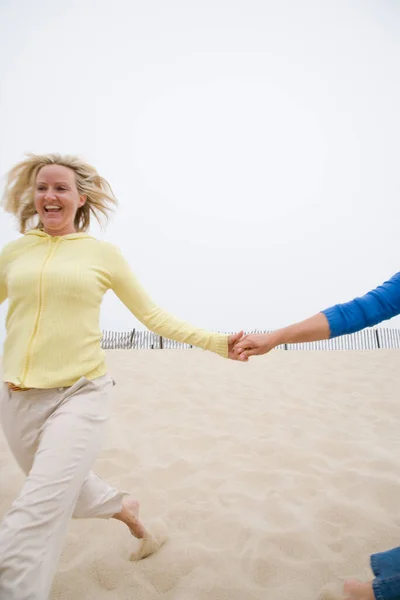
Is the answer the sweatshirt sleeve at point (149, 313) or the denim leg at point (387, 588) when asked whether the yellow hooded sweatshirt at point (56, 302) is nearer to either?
the sweatshirt sleeve at point (149, 313)

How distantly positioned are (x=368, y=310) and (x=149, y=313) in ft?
3.78

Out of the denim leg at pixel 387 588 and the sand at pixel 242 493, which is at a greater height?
the denim leg at pixel 387 588

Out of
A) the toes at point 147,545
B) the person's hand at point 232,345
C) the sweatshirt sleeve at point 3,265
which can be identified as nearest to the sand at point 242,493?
the toes at point 147,545

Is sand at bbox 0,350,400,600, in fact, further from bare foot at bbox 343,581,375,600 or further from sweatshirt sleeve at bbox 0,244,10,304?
sweatshirt sleeve at bbox 0,244,10,304

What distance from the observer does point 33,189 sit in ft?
7.61

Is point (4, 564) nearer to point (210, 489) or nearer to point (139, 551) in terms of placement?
point (139, 551)

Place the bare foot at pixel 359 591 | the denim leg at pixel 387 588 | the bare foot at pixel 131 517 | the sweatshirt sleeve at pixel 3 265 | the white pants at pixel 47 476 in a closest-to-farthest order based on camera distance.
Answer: the white pants at pixel 47 476
the denim leg at pixel 387 588
the bare foot at pixel 359 591
the sweatshirt sleeve at pixel 3 265
the bare foot at pixel 131 517

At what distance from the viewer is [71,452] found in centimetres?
153

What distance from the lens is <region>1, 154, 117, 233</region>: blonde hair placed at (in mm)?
2211

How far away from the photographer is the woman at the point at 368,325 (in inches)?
59.4

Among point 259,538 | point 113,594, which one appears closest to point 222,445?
point 259,538

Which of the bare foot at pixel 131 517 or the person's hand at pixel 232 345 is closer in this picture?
the bare foot at pixel 131 517

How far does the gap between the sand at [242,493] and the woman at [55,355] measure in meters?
0.37

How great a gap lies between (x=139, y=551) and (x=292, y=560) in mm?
946
